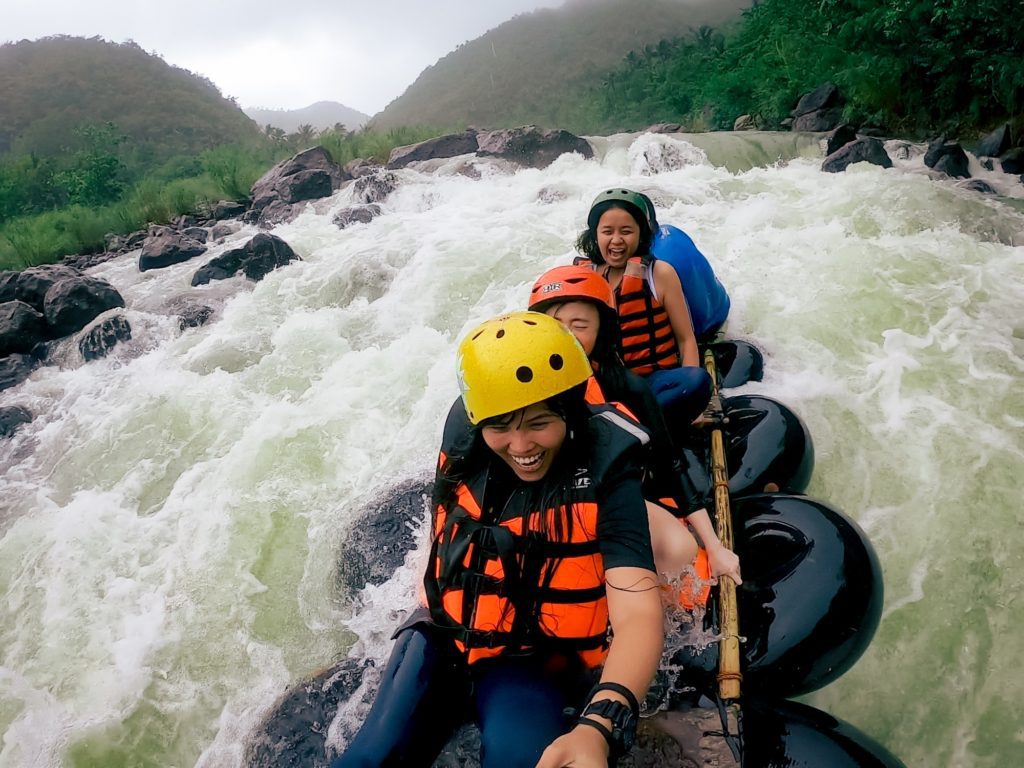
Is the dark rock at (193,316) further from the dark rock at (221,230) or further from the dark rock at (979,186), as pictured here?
the dark rock at (979,186)

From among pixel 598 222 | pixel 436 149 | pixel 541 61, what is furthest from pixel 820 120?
pixel 541 61

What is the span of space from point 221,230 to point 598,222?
1268 cm

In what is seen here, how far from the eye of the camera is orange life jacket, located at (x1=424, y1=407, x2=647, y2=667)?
6.06 ft

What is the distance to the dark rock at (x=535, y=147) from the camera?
50.3 feet

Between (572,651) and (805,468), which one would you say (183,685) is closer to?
(572,651)

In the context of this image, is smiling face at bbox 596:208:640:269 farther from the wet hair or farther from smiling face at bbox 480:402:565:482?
smiling face at bbox 480:402:565:482

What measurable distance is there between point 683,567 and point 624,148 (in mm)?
13945

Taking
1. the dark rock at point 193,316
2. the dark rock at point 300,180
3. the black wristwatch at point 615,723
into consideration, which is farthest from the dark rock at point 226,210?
the black wristwatch at point 615,723

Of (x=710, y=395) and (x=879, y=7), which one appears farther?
(x=879, y=7)

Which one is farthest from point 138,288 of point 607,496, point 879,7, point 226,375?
point 879,7

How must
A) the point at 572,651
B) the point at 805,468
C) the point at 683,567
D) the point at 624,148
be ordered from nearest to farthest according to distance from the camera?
1. the point at 572,651
2. the point at 683,567
3. the point at 805,468
4. the point at 624,148

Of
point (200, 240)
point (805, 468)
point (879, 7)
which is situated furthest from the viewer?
point (200, 240)

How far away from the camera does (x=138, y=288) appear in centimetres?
1040

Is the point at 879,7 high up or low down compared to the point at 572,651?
up
